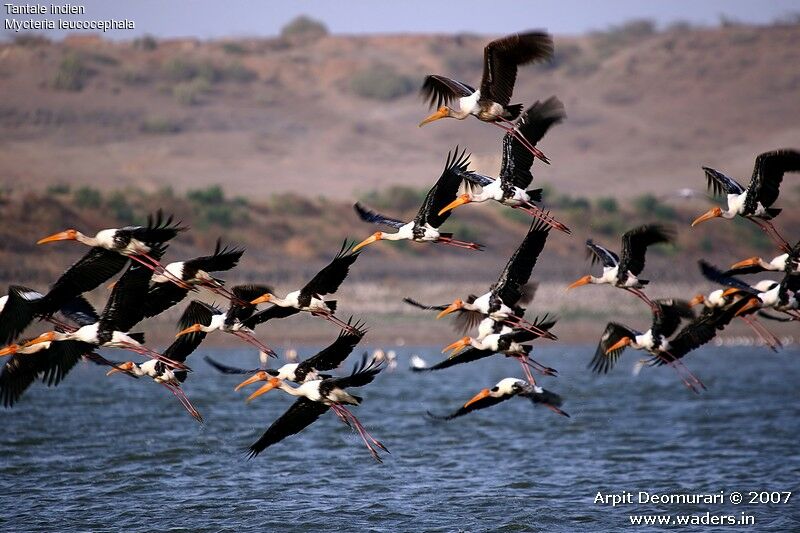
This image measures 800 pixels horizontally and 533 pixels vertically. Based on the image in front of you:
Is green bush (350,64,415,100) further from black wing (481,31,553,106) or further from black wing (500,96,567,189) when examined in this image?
black wing (481,31,553,106)

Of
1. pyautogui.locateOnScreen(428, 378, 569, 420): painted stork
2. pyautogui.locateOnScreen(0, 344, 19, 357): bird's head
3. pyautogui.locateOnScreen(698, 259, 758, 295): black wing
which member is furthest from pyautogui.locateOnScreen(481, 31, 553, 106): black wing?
pyautogui.locateOnScreen(0, 344, 19, 357): bird's head

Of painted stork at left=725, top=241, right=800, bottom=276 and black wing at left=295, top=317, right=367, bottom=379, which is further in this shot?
painted stork at left=725, top=241, right=800, bottom=276

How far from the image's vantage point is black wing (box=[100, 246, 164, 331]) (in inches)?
559

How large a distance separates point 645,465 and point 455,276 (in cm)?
2301

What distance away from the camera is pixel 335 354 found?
541 inches

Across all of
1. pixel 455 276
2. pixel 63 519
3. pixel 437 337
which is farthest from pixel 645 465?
pixel 455 276

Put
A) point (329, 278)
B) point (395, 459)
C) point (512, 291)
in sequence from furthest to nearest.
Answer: point (395, 459), point (512, 291), point (329, 278)

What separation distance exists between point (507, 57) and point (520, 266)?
2.62 meters

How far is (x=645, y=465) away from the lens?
811 inches

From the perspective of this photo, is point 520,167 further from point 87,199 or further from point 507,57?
point 87,199

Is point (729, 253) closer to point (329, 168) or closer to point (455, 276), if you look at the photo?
point (455, 276)

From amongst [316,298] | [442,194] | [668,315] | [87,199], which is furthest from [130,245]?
[87,199]

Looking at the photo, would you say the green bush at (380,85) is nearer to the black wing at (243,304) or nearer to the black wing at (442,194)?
the black wing at (243,304)

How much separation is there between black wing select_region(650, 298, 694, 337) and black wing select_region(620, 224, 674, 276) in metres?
0.66
